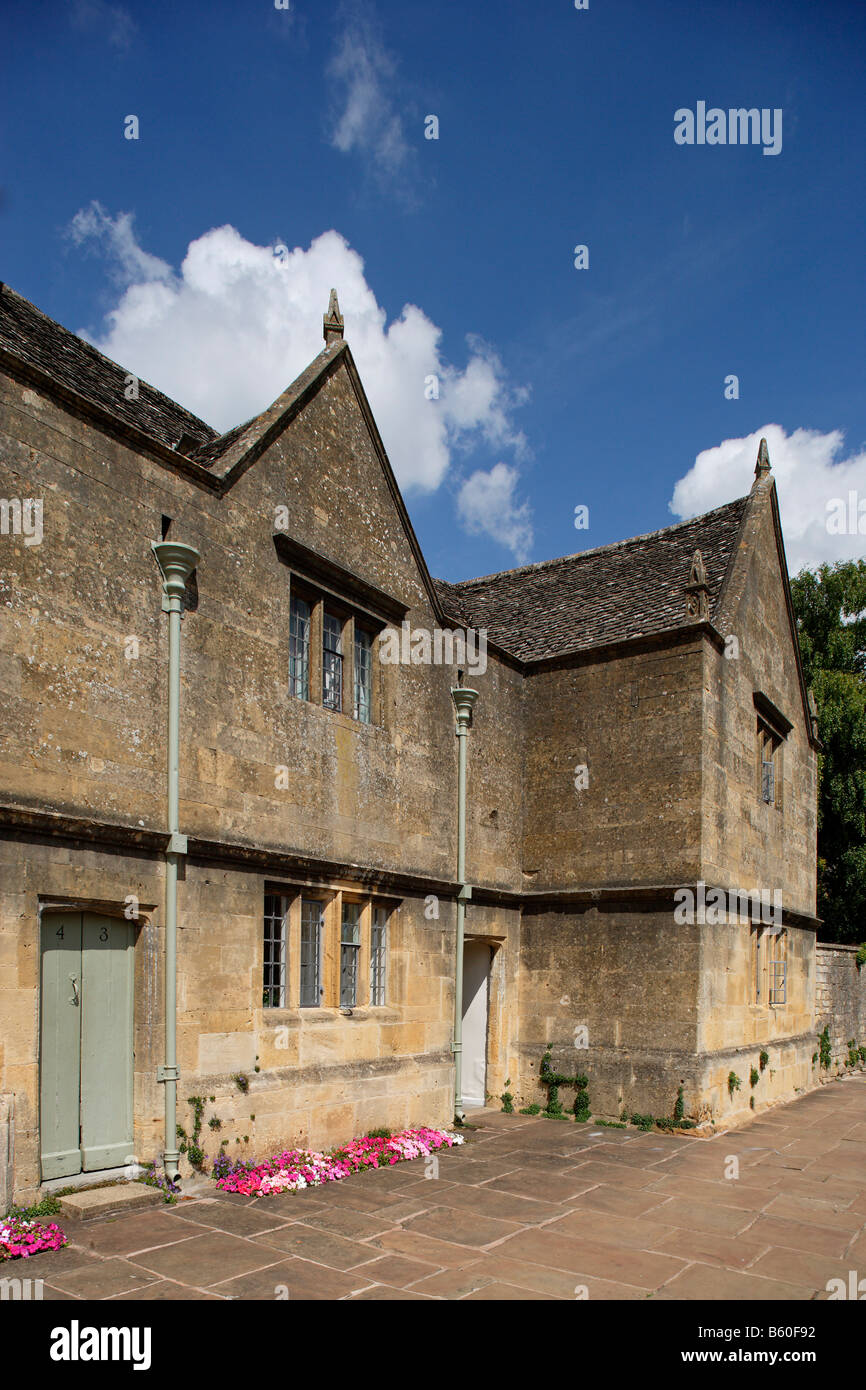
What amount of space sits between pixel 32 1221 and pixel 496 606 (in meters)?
13.2

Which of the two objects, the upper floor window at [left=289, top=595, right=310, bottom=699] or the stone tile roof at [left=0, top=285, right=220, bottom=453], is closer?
the stone tile roof at [left=0, top=285, right=220, bottom=453]

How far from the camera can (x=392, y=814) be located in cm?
1182

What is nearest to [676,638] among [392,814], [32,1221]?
[392,814]

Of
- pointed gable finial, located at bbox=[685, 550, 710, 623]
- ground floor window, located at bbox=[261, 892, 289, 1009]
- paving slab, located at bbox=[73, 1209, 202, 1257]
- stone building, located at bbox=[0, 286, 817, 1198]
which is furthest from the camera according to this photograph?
pointed gable finial, located at bbox=[685, 550, 710, 623]

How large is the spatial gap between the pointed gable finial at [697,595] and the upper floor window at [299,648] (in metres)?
5.68

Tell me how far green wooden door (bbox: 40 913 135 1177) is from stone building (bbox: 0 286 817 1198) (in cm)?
3

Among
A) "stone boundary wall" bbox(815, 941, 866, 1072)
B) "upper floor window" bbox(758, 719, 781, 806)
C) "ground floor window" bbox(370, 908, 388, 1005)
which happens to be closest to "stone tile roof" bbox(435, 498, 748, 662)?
"upper floor window" bbox(758, 719, 781, 806)

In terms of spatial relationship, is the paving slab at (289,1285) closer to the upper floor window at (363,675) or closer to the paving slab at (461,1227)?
the paving slab at (461,1227)

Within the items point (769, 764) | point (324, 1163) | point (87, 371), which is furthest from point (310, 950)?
point (769, 764)

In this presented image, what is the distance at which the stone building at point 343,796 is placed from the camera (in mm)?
7852

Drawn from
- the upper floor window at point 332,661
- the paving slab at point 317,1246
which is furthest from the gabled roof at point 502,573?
the paving slab at point 317,1246

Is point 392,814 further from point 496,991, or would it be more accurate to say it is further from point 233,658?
point 496,991

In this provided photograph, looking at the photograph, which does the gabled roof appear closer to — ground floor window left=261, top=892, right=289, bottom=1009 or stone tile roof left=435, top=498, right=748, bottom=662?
stone tile roof left=435, top=498, right=748, bottom=662

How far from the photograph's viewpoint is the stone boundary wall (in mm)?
19828
